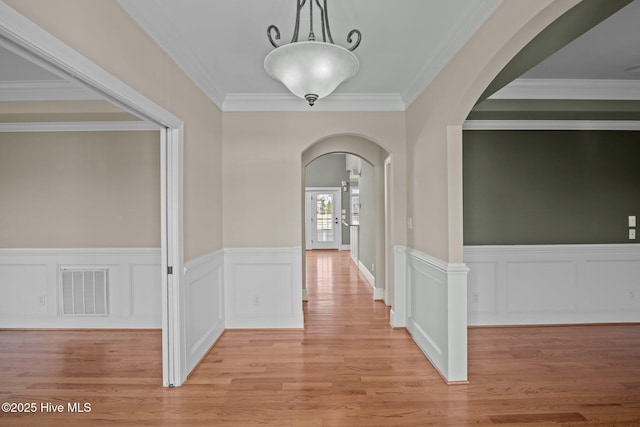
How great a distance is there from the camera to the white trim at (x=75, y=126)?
400 cm

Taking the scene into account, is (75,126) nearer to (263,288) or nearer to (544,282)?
(263,288)

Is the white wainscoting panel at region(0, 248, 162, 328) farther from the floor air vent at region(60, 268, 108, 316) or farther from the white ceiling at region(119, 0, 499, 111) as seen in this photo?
the white ceiling at region(119, 0, 499, 111)

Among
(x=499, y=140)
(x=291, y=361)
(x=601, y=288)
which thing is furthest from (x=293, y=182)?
(x=601, y=288)

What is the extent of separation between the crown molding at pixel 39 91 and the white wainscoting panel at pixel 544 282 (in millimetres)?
4559

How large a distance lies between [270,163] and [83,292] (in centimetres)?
276

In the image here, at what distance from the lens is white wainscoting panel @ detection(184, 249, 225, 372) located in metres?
2.95

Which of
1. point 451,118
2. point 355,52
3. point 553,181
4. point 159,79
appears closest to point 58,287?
point 159,79

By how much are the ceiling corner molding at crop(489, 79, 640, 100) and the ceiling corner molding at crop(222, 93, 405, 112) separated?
1.10 m

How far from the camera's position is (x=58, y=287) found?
13.3 ft

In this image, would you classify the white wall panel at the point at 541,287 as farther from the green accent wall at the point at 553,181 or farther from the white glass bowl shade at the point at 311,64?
the white glass bowl shade at the point at 311,64

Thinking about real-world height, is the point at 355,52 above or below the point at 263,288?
above

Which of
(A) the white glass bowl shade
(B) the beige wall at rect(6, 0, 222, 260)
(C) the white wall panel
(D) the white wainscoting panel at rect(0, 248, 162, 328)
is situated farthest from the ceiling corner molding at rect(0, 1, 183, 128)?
(C) the white wall panel

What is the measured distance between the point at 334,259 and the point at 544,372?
687 centimetres

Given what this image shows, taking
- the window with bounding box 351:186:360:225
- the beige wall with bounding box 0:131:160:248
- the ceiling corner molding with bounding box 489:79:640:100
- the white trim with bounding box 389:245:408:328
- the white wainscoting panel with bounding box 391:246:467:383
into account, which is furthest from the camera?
the window with bounding box 351:186:360:225
